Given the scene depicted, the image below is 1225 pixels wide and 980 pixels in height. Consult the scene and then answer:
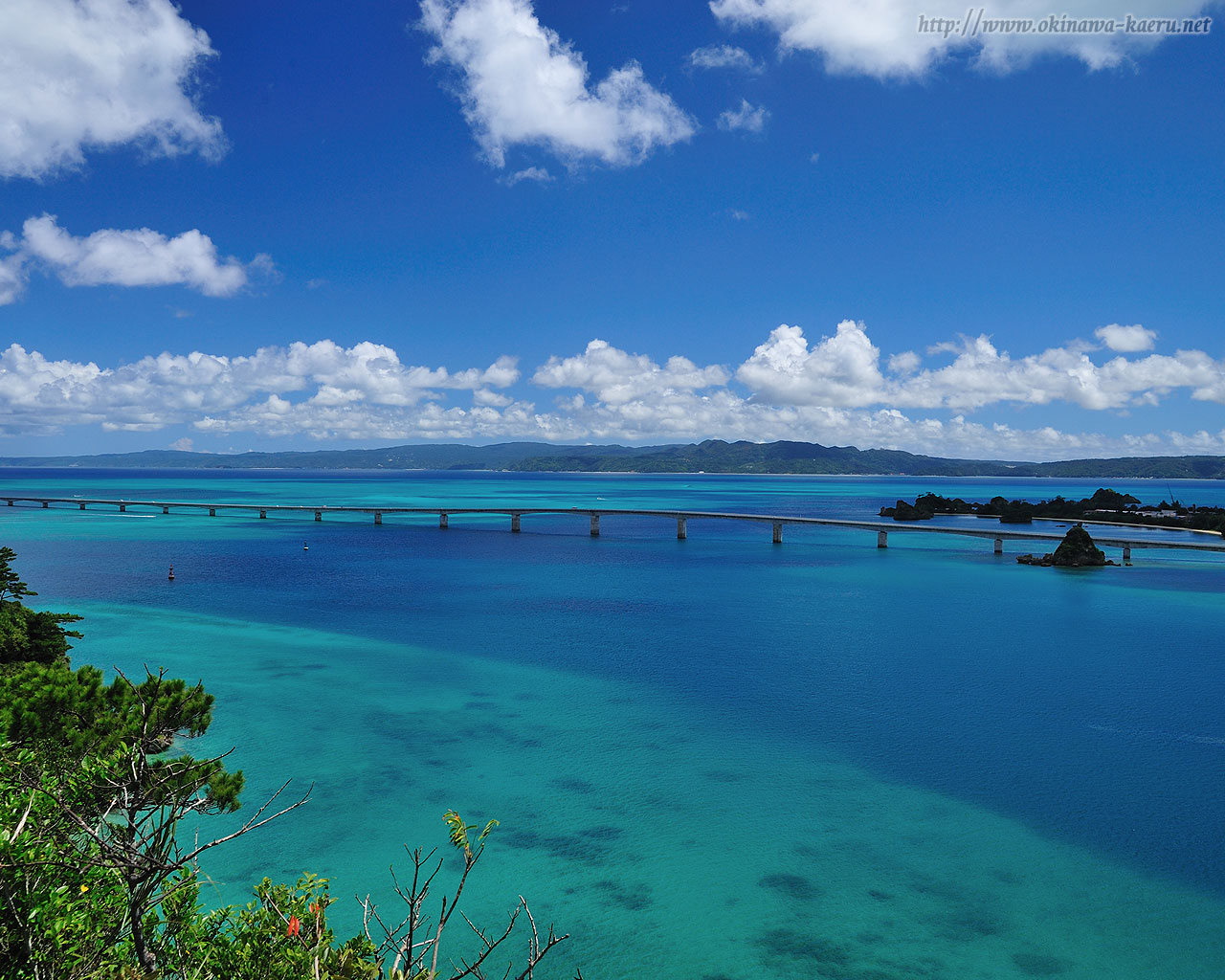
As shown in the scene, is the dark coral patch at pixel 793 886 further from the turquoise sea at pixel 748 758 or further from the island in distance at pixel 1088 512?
the island in distance at pixel 1088 512

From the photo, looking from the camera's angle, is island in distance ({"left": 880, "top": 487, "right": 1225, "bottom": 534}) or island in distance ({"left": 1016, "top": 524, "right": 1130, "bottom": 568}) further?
island in distance ({"left": 880, "top": 487, "right": 1225, "bottom": 534})

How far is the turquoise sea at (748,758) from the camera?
48.9 feet

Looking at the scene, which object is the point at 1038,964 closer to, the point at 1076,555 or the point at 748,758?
the point at 748,758

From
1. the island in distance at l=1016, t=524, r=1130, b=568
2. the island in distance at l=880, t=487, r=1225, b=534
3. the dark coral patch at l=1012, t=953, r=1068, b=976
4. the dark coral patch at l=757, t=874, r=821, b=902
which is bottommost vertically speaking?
the dark coral patch at l=757, t=874, r=821, b=902

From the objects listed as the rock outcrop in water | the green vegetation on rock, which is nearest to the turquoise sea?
the green vegetation on rock

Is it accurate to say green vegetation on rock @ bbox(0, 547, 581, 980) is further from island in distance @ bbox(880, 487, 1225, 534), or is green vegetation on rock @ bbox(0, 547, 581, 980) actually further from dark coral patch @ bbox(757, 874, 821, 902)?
island in distance @ bbox(880, 487, 1225, 534)

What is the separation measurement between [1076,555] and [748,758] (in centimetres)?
6329

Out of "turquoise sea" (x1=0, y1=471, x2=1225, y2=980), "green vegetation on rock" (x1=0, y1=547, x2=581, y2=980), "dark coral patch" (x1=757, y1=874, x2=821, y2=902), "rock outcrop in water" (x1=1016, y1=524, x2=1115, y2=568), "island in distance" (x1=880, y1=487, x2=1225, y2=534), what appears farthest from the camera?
"island in distance" (x1=880, y1=487, x2=1225, y2=534)

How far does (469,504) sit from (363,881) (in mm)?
149310

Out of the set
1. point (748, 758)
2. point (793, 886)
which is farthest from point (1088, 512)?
point (793, 886)

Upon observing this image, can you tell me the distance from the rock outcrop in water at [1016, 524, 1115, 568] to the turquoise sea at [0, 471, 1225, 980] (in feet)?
48.8

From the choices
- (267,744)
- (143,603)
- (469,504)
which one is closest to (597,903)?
(267,744)

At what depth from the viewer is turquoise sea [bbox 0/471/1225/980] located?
48.9 feet

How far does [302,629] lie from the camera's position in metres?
41.5
